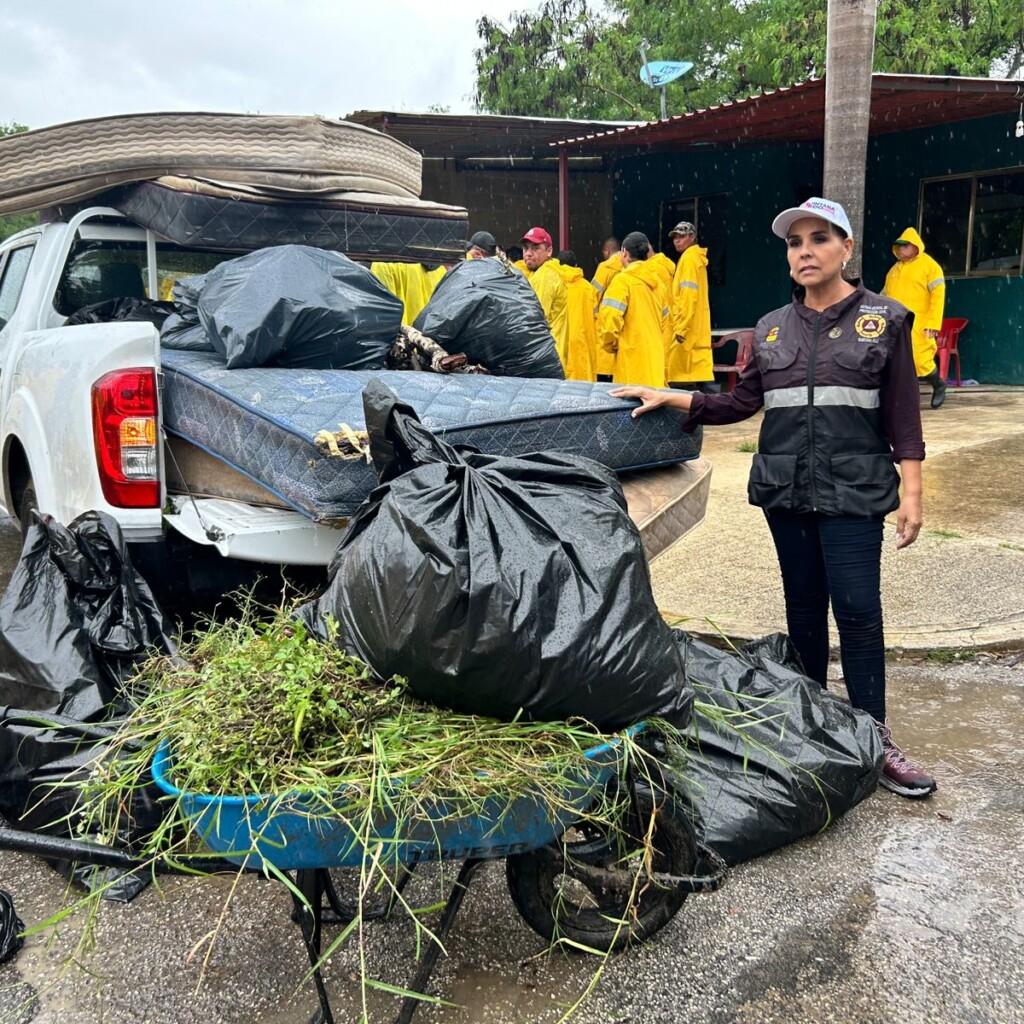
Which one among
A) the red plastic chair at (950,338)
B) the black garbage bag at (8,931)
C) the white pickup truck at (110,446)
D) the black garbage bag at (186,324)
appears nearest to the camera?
the black garbage bag at (8,931)

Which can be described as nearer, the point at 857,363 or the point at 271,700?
the point at 271,700

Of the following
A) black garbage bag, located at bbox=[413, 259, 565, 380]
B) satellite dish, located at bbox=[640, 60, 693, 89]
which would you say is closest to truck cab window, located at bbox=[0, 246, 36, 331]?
black garbage bag, located at bbox=[413, 259, 565, 380]

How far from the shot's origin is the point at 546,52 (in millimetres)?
26938

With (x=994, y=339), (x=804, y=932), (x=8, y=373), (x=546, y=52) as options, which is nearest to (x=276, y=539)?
(x=804, y=932)

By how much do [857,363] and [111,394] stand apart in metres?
2.25

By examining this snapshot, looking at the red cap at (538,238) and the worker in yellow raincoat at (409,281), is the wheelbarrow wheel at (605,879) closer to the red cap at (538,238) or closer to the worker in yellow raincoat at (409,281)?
the worker in yellow raincoat at (409,281)

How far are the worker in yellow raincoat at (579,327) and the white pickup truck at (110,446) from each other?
6.84 m

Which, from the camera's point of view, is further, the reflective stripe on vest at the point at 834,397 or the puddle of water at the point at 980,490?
the puddle of water at the point at 980,490

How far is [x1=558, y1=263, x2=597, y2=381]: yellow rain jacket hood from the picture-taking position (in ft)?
34.7

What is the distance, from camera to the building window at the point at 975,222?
12727 mm

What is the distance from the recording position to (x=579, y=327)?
35.3ft

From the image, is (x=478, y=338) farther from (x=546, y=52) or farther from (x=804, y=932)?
(x=546, y=52)

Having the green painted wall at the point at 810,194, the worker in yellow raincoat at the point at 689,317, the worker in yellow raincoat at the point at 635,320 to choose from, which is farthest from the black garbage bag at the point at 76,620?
the green painted wall at the point at 810,194

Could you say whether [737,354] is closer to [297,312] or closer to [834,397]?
[834,397]
